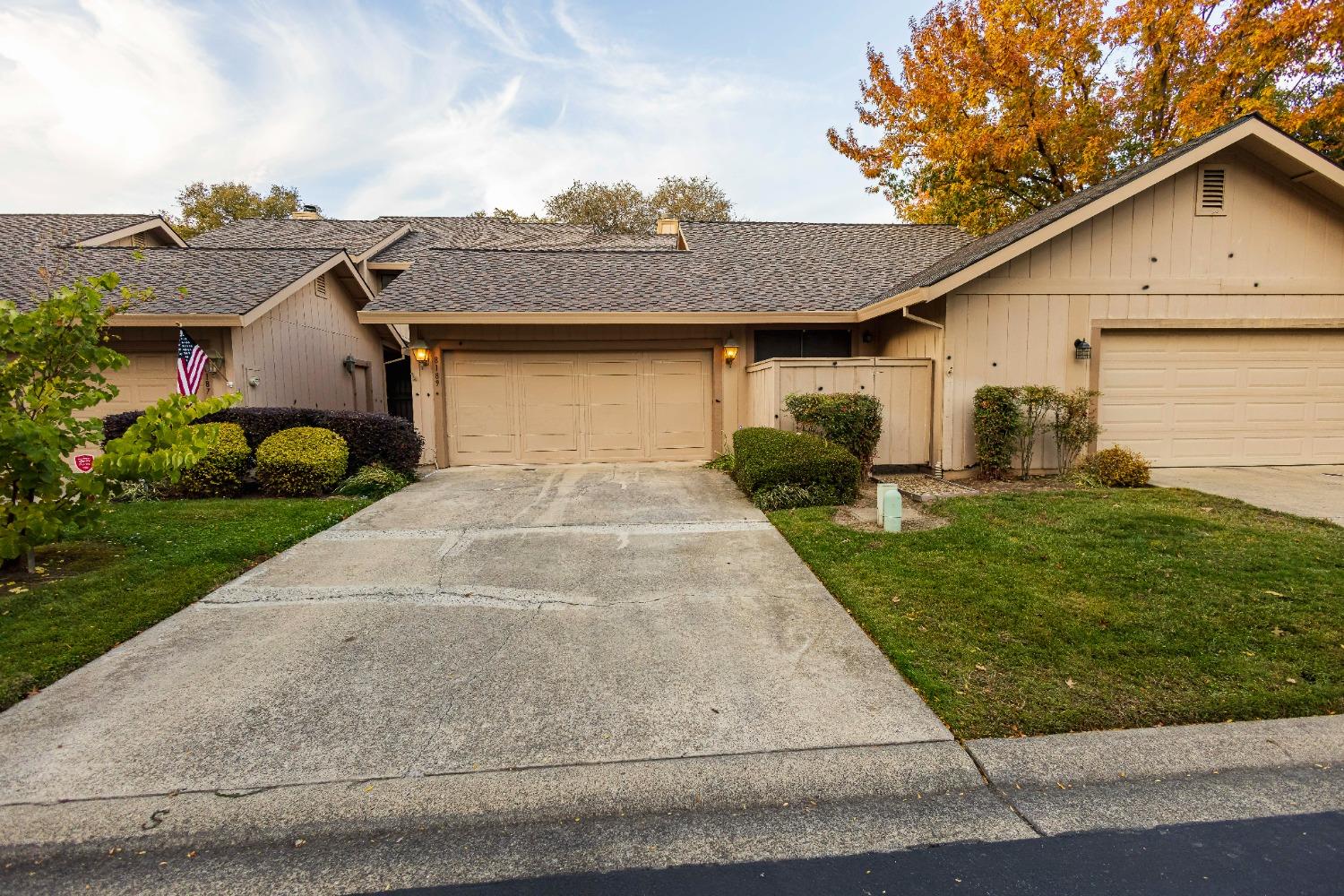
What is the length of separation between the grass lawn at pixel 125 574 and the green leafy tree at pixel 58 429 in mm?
439

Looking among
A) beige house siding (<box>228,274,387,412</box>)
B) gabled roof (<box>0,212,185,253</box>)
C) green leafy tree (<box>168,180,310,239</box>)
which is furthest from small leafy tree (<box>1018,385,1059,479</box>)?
green leafy tree (<box>168,180,310,239</box>)

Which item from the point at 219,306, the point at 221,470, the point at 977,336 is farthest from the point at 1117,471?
the point at 219,306

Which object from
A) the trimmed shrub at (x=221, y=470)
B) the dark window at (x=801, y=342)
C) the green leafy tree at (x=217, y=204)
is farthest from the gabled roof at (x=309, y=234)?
the green leafy tree at (x=217, y=204)

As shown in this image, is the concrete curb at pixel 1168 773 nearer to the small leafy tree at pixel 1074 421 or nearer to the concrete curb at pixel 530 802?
the concrete curb at pixel 530 802

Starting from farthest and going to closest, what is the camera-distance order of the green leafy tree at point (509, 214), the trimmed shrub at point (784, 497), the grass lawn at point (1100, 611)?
the green leafy tree at point (509, 214) → the trimmed shrub at point (784, 497) → the grass lawn at point (1100, 611)

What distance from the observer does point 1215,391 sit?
9.14 metres

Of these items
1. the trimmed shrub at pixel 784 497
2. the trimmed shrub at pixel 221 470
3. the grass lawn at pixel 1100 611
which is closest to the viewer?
the grass lawn at pixel 1100 611

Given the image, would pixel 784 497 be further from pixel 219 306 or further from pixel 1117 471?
pixel 219 306

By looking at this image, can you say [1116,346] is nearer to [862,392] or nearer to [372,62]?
[862,392]

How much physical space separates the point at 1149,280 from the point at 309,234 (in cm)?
1960

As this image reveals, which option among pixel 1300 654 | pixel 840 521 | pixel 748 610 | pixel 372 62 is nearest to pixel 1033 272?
pixel 840 521

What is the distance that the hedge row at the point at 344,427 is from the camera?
884 cm

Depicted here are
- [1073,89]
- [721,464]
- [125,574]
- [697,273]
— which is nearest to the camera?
[125,574]

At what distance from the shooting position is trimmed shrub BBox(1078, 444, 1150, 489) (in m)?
8.06
